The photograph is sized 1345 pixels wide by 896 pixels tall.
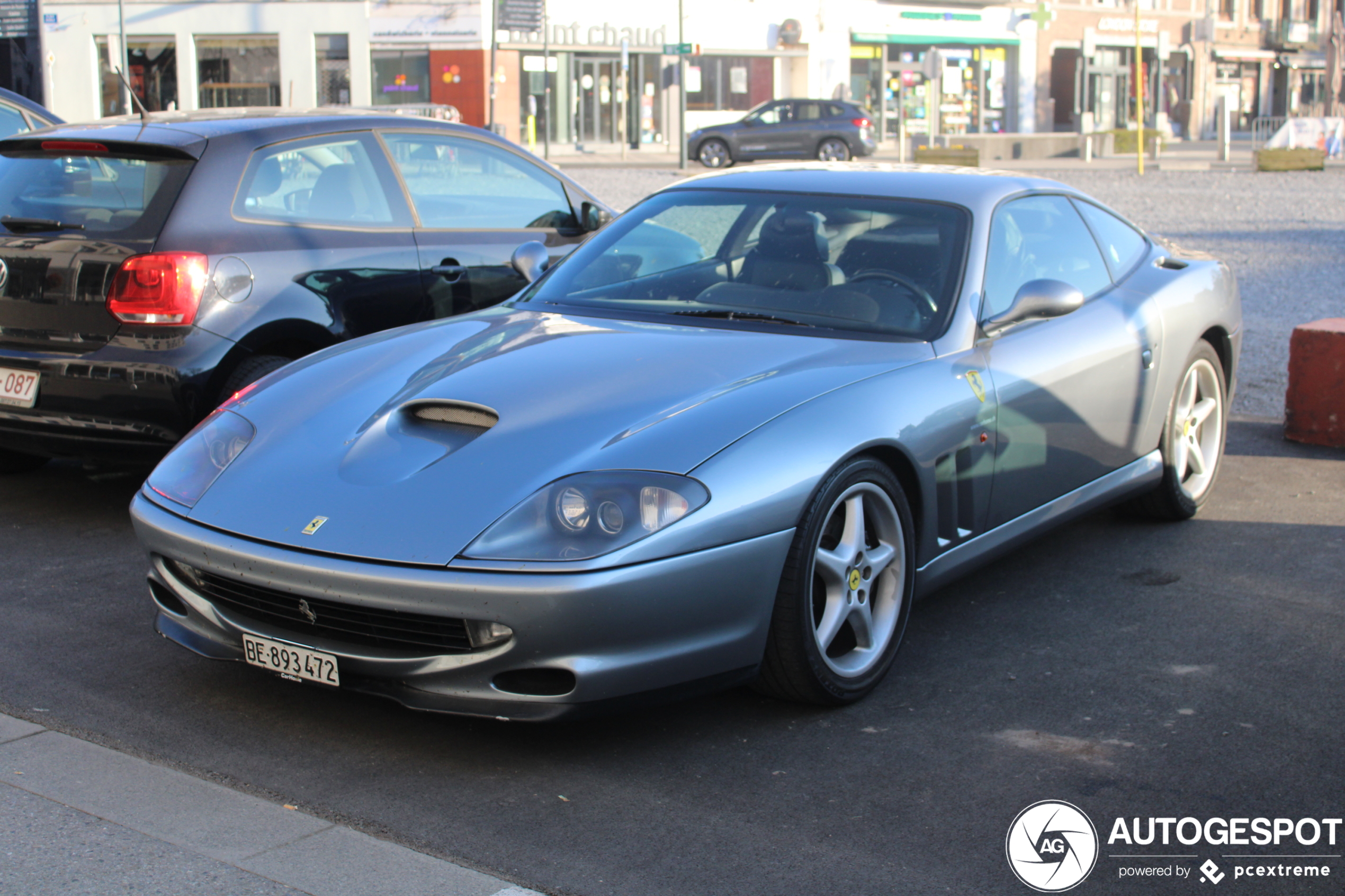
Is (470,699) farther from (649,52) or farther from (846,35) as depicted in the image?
(846,35)

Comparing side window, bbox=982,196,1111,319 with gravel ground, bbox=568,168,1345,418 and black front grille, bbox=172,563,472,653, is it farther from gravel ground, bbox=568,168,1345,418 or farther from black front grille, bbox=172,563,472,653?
gravel ground, bbox=568,168,1345,418

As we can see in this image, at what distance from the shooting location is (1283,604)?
14.2 ft

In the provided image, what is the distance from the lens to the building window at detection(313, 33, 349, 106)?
122ft

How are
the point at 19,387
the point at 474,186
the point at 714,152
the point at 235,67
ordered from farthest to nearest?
the point at 235,67 → the point at 714,152 → the point at 474,186 → the point at 19,387

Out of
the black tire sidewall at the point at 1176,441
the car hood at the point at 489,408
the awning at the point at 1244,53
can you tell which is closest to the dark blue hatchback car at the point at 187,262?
the car hood at the point at 489,408

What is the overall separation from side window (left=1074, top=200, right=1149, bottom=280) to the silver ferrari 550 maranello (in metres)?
0.05

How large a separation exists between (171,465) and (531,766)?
130cm

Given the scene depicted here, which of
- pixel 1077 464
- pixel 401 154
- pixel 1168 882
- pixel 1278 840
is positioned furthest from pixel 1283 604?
pixel 401 154

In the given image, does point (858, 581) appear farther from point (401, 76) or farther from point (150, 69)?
point (150, 69)

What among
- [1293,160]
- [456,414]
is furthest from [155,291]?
[1293,160]

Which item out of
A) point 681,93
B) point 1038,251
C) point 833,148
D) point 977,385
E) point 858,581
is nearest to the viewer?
point 858,581

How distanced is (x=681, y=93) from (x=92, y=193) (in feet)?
107

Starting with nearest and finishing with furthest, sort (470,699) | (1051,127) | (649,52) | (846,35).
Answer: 1. (470,699)
2. (649,52)
3. (846,35)
4. (1051,127)

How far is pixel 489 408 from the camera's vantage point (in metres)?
3.42
